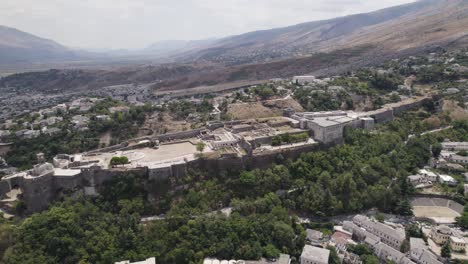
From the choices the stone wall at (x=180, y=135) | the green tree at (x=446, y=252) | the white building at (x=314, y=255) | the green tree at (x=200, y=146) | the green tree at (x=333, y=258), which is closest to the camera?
the white building at (x=314, y=255)

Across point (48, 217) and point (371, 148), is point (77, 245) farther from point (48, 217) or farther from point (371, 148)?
Result: point (371, 148)

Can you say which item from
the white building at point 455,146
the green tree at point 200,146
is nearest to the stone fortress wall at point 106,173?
the green tree at point 200,146

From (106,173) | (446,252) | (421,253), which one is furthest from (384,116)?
(106,173)

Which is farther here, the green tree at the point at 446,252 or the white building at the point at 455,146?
the white building at the point at 455,146

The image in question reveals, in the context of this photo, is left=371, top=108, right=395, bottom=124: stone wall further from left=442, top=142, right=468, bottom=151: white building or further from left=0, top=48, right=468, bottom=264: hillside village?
left=442, top=142, right=468, bottom=151: white building

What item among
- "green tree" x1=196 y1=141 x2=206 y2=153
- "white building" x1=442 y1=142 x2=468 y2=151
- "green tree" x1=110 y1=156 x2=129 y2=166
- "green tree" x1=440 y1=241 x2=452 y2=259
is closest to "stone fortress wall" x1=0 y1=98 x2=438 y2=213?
"green tree" x1=110 y1=156 x2=129 y2=166

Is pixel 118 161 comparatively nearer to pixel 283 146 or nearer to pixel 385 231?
pixel 283 146

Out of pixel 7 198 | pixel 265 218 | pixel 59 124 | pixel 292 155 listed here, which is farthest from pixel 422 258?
pixel 59 124

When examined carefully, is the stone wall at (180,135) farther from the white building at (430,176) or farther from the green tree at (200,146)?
the white building at (430,176)
